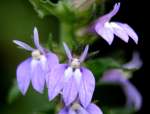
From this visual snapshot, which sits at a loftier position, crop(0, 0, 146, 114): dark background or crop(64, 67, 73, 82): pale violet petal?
crop(64, 67, 73, 82): pale violet petal

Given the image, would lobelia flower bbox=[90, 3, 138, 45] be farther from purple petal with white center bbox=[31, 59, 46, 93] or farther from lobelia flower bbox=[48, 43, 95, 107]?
purple petal with white center bbox=[31, 59, 46, 93]

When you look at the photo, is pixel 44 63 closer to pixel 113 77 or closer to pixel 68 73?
pixel 68 73

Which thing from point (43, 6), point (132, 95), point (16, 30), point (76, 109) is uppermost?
point (43, 6)

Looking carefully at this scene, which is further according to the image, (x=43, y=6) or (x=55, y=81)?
(x=43, y=6)

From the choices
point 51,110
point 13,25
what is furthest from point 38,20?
point 51,110

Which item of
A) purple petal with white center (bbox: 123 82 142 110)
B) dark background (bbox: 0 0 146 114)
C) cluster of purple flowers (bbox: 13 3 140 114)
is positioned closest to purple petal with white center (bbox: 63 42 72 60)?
cluster of purple flowers (bbox: 13 3 140 114)

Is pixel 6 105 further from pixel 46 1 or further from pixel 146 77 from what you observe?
pixel 46 1

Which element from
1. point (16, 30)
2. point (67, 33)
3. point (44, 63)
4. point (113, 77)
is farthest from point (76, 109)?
point (16, 30)
